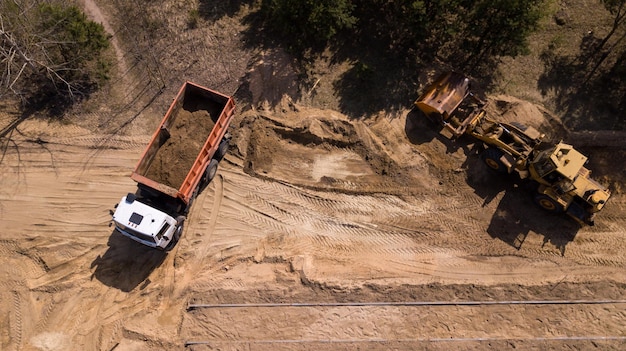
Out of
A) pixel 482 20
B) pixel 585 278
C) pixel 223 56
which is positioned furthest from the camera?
pixel 223 56

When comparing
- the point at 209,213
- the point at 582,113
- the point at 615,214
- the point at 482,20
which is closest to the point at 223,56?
the point at 209,213

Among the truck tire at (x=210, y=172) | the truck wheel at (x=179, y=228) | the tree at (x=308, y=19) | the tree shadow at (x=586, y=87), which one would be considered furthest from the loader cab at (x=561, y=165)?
the truck wheel at (x=179, y=228)

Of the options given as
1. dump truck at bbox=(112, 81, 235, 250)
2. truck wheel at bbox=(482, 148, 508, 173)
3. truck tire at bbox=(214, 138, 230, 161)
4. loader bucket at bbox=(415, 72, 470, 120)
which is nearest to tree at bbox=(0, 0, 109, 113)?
dump truck at bbox=(112, 81, 235, 250)

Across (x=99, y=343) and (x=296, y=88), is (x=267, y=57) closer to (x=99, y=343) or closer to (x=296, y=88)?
(x=296, y=88)

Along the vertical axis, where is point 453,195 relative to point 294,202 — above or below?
above

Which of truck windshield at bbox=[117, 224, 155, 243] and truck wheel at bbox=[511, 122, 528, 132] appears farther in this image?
truck wheel at bbox=[511, 122, 528, 132]

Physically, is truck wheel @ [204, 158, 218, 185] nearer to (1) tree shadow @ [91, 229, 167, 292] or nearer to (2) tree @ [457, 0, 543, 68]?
(1) tree shadow @ [91, 229, 167, 292]

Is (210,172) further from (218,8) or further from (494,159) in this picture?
(494,159)
